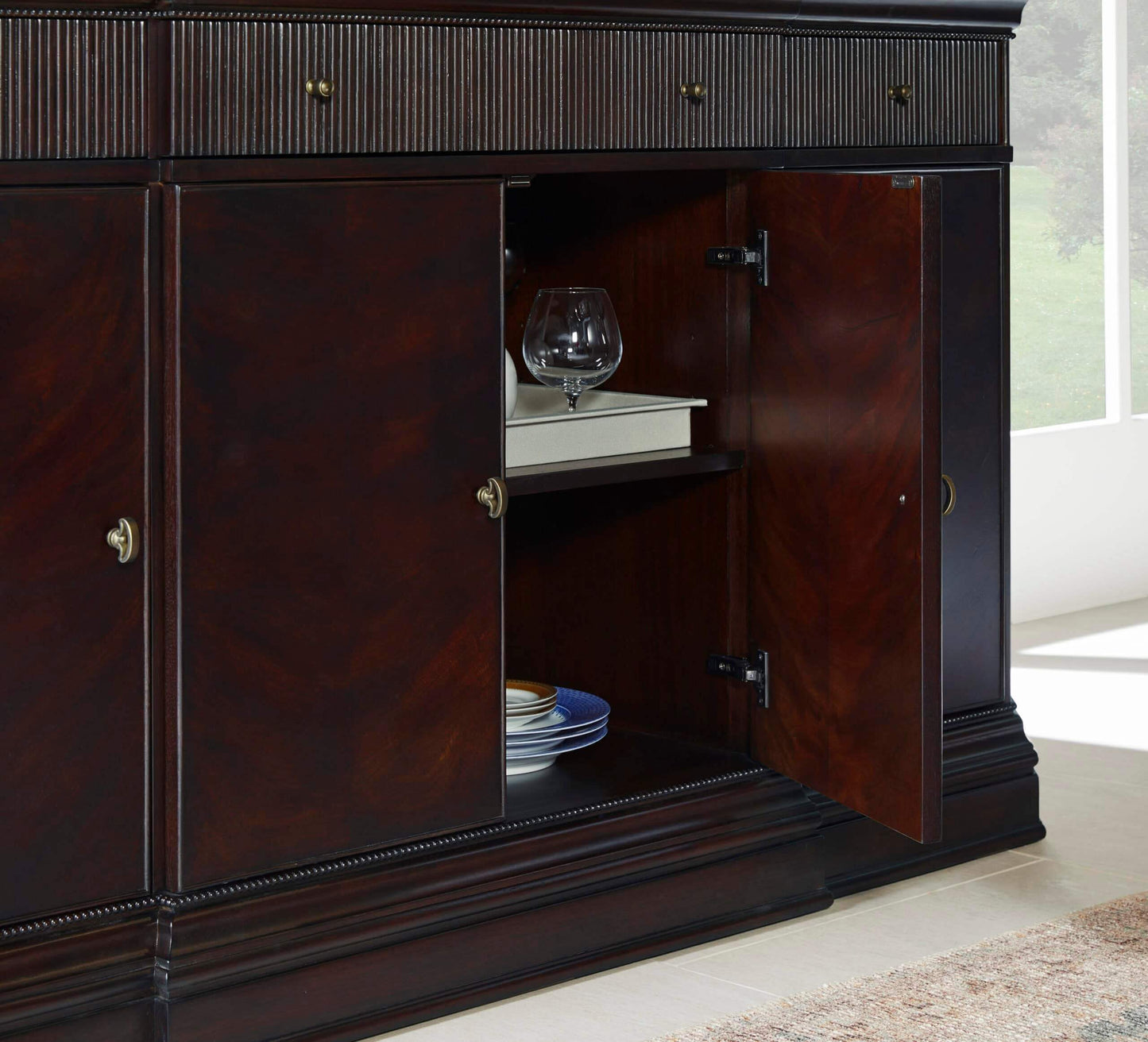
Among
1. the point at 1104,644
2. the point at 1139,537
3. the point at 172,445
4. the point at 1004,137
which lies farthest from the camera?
the point at 1139,537

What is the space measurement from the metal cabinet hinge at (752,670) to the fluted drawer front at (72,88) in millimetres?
1025

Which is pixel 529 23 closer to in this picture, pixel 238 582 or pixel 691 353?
pixel 691 353

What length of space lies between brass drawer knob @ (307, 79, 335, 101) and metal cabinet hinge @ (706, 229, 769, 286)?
0.63 meters

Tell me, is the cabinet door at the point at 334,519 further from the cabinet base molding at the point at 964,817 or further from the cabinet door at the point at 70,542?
the cabinet base molding at the point at 964,817

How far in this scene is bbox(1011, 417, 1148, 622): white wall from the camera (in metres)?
4.31

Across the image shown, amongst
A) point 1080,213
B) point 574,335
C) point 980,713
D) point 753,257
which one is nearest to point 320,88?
point 574,335

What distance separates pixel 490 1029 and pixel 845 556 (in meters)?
0.68

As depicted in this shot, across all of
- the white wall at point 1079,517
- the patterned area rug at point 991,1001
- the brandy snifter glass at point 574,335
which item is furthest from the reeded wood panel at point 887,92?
the white wall at point 1079,517

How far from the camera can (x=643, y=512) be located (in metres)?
2.43

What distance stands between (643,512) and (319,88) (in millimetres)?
831

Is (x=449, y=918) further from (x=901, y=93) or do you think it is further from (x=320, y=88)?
(x=901, y=93)

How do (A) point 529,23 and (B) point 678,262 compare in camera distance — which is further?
(B) point 678,262

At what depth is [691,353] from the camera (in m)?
2.35

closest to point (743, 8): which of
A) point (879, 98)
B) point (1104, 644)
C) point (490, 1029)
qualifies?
point (879, 98)
